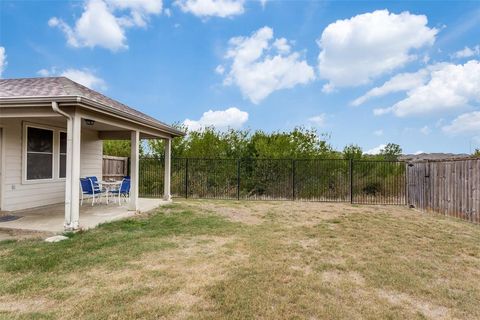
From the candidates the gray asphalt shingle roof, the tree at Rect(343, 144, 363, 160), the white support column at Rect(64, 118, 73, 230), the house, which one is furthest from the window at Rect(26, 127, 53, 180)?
the tree at Rect(343, 144, 363, 160)

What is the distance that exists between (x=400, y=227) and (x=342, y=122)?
25.7 feet

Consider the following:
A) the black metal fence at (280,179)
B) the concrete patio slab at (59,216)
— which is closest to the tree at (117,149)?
the black metal fence at (280,179)

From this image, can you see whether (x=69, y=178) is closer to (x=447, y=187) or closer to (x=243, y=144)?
(x=243, y=144)

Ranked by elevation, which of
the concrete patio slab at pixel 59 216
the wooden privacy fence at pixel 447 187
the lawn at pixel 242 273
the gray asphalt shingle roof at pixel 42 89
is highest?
the gray asphalt shingle roof at pixel 42 89

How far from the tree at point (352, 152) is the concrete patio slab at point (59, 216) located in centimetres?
900

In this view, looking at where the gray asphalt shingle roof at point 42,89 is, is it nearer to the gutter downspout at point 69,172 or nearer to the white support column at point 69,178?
the gutter downspout at point 69,172

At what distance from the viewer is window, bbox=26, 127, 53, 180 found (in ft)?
24.0

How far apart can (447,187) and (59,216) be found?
403 inches

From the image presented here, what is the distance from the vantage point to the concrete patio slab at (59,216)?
18.7ft

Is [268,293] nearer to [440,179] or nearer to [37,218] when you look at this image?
[37,218]

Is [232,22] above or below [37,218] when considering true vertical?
above

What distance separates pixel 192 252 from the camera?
452cm

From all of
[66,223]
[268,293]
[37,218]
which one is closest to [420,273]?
[268,293]

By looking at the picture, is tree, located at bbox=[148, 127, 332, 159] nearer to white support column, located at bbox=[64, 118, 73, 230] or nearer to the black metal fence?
the black metal fence
